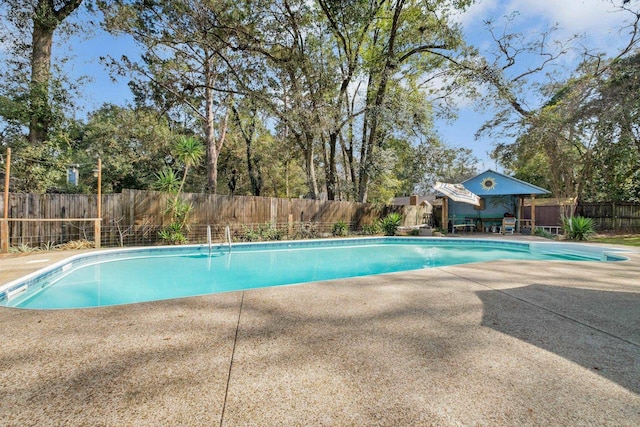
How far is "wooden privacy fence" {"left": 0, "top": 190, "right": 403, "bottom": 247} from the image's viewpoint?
741 cm

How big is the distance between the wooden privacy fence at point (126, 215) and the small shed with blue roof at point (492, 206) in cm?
800

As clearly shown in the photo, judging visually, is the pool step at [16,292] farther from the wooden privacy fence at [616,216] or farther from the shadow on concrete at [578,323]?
the wooden privacy fence at [616,216]

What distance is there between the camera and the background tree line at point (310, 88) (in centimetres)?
1033

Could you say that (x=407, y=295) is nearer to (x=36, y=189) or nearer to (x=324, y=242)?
(x=324, y=242)

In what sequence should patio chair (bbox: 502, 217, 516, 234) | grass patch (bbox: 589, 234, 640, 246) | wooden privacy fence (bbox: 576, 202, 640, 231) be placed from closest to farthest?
grass patch (bbox: 589, 234, 640, 246)
patio chair (bbox: 502, 217, 516, 234)
wooden privacy fence (bbox: 576, 202, 640, 231)

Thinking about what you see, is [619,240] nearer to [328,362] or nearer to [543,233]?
[543,233]

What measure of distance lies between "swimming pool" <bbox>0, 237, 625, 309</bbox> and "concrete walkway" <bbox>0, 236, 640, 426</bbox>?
1.93m

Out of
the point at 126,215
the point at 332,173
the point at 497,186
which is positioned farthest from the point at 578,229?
the point at 126,215

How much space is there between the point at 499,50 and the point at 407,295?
1427cm

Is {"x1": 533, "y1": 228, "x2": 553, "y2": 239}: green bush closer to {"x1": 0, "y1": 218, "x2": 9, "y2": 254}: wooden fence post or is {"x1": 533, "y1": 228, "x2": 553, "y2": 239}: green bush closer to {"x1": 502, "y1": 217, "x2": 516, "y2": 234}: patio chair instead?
{"x1": 502, "y1": 217, "x2": 516, "y2": 234}: patio chair

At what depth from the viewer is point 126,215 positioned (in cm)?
869

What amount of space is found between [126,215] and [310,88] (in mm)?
8183

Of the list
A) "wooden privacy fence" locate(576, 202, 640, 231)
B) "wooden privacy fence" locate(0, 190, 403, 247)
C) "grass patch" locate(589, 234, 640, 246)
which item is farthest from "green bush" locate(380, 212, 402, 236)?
"wooden privacy fence" locate(576, 202, 640, 231)

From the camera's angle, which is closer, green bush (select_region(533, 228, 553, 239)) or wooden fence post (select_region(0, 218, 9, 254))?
wooden fence post (select_region(0, 218, 9, 254))
